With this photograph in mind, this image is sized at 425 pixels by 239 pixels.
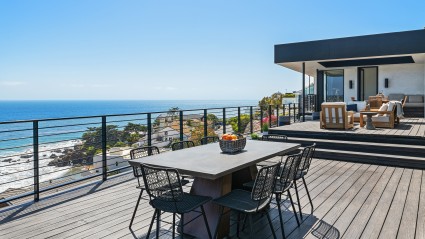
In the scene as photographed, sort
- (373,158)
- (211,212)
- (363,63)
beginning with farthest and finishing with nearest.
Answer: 1. (363,63)
2. (373,158)
3. (211,212)

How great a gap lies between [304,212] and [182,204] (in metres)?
1.62

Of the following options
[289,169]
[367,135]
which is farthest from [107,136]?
[367,135]

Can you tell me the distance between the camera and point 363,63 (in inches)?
498

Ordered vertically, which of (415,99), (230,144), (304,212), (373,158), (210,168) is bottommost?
(304,212)

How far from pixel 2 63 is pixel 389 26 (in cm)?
6994

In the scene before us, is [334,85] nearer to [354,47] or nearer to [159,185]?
[354,47]

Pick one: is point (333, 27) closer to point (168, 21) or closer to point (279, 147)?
point (168, 21)

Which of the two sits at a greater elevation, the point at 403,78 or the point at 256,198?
the point at 403,78

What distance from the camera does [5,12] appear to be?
59.7 feet

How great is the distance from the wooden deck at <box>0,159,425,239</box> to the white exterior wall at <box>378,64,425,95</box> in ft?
29.3

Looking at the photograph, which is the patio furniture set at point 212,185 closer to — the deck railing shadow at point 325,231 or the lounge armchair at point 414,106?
the deck railing shadow at point 325,231

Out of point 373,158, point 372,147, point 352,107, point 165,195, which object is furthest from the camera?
point 352,107

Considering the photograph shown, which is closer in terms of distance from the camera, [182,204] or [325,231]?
[182,204]

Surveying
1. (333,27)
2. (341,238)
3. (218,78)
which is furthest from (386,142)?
(218,78)
